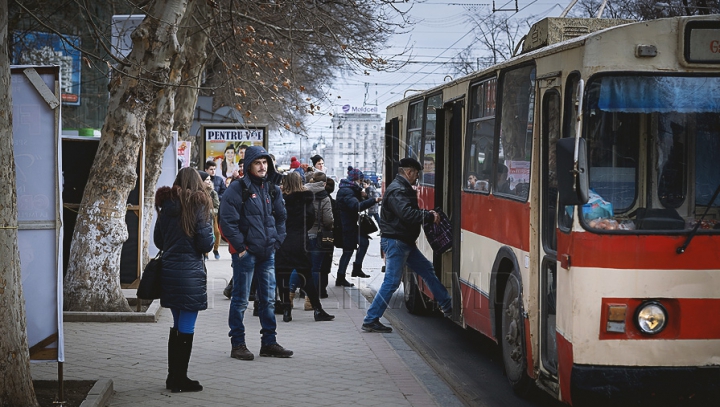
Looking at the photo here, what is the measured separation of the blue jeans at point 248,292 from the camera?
8992mm

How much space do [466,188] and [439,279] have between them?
1.81 metres

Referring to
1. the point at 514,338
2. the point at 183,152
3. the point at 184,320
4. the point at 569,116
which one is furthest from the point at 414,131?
the point at 183,152

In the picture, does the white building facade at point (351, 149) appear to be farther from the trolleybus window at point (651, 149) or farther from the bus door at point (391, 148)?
the trolleybus window at point (651, 149)

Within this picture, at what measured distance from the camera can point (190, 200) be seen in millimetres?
7680

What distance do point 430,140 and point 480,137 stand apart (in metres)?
2.70

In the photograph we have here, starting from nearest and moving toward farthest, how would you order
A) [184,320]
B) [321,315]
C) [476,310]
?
[184,320]
[476,310]
[321,315]

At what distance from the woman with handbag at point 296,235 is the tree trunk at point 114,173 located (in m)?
2.04

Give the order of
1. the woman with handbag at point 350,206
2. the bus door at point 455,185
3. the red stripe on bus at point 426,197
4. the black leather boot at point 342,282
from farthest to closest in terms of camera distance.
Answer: the black leather boot at point 342,282
the woman with handbag at point 350,206
the red stripe on bus at point 426,197
the bus door at point 455,185

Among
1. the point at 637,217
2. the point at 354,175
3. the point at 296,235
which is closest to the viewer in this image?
the point at 637,217

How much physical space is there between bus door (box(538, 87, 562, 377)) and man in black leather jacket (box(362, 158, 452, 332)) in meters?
3.33

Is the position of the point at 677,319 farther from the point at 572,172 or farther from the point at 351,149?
the point at 351,149

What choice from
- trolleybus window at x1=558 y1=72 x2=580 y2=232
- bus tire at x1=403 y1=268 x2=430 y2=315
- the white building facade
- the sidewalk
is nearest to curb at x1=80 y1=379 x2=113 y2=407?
the sidewalk

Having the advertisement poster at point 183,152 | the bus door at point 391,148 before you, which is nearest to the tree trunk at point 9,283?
the bus door at point 391,148

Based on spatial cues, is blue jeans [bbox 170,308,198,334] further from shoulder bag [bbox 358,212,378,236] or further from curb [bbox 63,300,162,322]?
shoulder bag [bbox 358,212,378,236]
